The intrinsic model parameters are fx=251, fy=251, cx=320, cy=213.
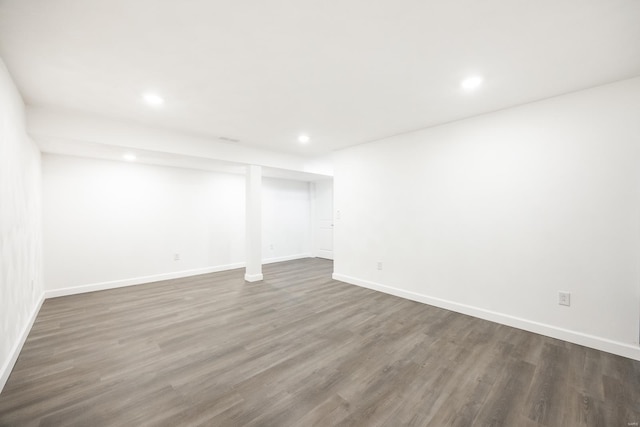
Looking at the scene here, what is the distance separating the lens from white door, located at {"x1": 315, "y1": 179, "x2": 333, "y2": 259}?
684 centimetres

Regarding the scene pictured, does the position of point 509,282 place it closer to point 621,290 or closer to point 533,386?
point 621,290

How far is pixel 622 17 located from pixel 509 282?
240 cm

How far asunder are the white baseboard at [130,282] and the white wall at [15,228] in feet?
2.47

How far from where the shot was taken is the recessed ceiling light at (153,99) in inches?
99.3

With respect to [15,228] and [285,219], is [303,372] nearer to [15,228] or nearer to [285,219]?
[15,228]

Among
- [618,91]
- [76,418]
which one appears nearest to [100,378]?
[76,418]

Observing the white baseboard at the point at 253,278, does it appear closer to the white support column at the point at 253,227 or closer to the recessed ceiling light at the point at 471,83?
the white support column at the point at 253,227

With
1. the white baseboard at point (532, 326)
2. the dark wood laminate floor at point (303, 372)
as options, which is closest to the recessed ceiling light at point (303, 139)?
the dark wood laminate floor at point (303, 372)

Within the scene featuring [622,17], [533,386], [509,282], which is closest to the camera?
[622,17]

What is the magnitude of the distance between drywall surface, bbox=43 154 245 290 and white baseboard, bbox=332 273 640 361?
12.3ft

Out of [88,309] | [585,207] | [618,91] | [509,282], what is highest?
[618,91]

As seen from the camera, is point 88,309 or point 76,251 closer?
point 88,309

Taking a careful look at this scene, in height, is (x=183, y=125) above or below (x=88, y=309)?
above

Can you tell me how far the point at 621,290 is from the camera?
7.43ft
